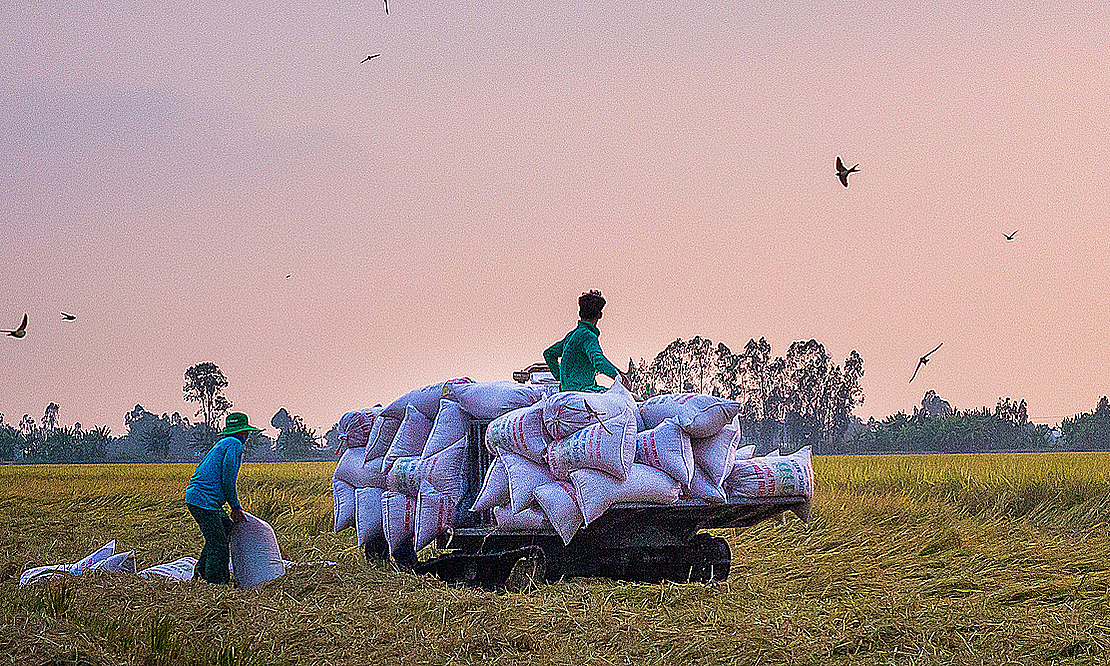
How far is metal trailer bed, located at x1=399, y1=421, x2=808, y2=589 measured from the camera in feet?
26.9

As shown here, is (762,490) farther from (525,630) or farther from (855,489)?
(855,489)

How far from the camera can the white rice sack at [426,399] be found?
9.21 meters

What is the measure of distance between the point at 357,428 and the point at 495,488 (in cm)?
224

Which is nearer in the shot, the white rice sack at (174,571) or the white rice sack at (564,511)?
the white rice sack at (564,511)

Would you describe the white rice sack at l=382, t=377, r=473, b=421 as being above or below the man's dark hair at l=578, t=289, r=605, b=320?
below

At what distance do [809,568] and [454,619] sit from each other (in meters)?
3.80

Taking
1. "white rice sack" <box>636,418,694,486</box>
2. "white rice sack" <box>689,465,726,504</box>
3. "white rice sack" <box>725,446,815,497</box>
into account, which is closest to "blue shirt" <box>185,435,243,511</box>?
"white rice sack" <box>636,418,694,486</box>

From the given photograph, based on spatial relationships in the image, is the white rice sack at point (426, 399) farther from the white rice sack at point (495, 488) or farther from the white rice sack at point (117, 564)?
the white rice sack at point (117, 564)

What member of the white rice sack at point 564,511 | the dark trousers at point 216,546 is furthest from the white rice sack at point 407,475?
the white rice sack at point 564,511

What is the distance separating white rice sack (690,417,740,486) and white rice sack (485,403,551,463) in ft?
3.22

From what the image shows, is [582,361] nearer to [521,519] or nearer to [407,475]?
[521,519]

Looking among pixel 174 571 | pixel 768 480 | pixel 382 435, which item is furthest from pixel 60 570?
pixel 768 480

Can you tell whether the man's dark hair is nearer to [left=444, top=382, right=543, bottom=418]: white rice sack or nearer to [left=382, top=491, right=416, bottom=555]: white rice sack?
[left=444, top=382, right=543, bottom=418]: white rice sack

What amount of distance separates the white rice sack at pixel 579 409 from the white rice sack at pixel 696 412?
161 millimetres
